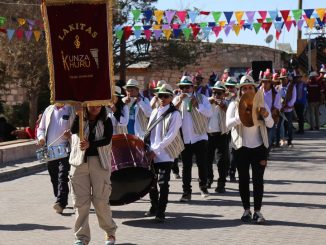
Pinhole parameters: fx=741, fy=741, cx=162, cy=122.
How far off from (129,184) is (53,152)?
129 cm

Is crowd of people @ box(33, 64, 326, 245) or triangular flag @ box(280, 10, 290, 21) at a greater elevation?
triangular flag @ box(280, 10, 290, 21)

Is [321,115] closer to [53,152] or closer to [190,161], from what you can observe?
[190,161]

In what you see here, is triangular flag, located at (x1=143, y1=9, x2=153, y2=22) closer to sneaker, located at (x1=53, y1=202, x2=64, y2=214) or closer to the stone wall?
sneaker, located at (x1=53, y1=202, x2=64, y2=214)

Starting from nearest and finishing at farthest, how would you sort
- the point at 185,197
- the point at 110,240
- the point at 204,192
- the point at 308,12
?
the point at 110,240 → the point at 185,197 → the point at 204,192 → the point at 308,12

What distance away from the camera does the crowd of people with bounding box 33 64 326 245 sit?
26.9 feet

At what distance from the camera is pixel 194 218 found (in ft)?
33.8

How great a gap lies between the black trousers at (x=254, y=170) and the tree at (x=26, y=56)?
16187 mm

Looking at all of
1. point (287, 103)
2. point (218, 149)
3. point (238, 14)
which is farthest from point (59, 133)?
point (238, 14)

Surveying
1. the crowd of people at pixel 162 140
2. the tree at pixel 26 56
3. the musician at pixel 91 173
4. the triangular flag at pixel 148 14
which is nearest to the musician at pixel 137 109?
the crowd of people at pixel 162 140

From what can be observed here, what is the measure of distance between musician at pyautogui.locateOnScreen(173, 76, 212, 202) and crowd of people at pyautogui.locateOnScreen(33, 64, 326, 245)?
0.02 metres

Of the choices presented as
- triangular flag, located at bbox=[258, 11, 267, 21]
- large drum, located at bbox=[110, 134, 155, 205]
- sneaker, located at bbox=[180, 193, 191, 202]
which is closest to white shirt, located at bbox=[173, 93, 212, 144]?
A: sneaker, located at bbox=[180, 193, 191, 202]

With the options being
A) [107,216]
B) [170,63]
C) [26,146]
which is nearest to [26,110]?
[170,63]

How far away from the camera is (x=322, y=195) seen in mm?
12266

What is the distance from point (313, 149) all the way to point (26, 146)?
301 inches
